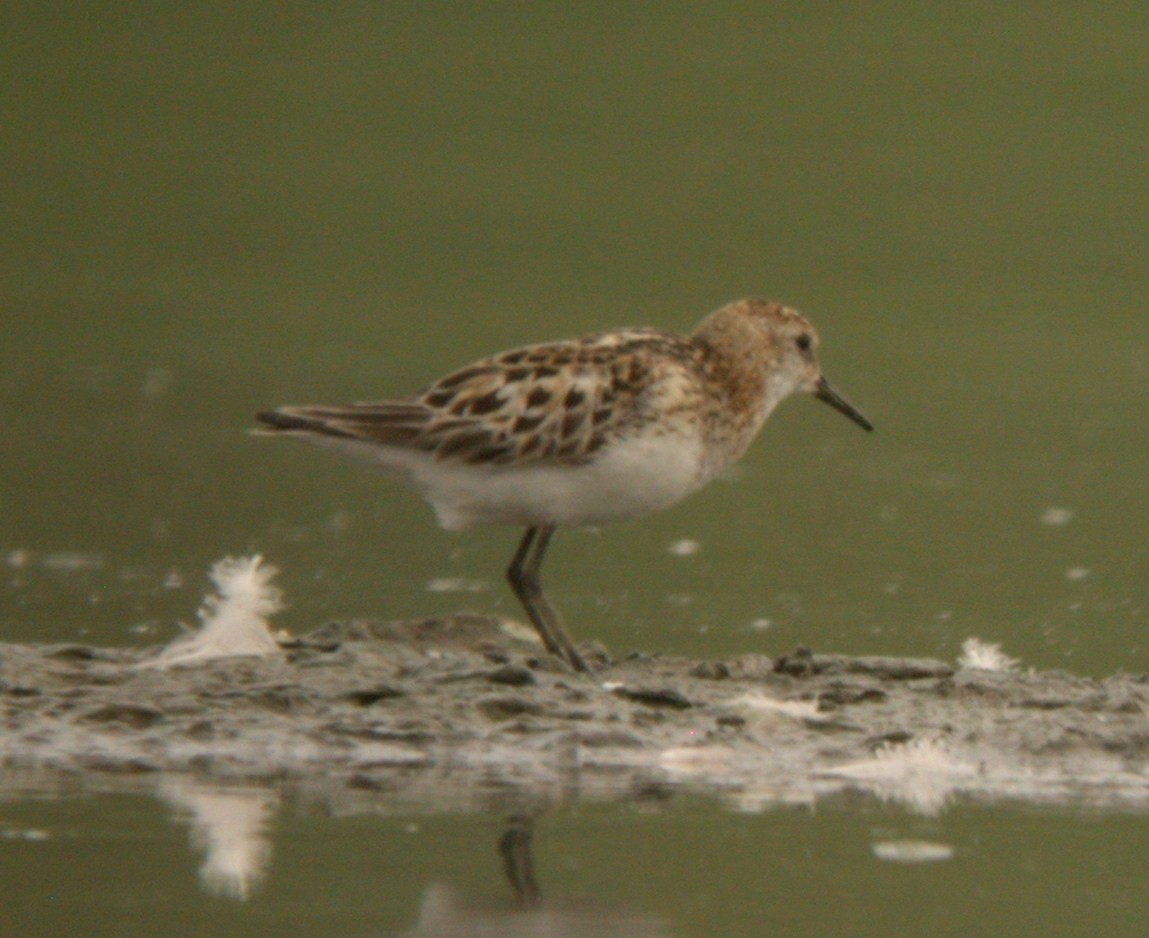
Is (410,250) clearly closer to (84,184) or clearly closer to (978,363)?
(84,184)

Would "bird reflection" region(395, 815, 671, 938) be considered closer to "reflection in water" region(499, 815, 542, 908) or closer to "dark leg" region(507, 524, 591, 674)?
"reflection in water" region(499, 815, 542, 908)

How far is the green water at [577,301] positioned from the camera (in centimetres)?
1018

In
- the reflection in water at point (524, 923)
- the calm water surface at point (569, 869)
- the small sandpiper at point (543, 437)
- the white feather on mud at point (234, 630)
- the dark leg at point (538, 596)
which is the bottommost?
the reflection in water at point (524, 923)

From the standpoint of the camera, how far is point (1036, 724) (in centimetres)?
723

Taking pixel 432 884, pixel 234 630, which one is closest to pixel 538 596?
pixel 234 630

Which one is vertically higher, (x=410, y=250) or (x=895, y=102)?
(x=895, y=102)

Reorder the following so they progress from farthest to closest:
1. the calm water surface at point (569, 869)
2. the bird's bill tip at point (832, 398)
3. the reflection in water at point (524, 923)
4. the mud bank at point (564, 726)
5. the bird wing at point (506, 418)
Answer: the bird's bill tip at point (832, 398), the bird wing at point (506, 418), the mud bank at point (564, 726), the calm water surface at point (569, 869), the reflection in water at point (524, 923)

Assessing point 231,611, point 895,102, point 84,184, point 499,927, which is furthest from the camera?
point 895,102

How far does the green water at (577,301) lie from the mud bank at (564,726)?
1.98 ft

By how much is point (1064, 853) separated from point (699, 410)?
9.23 ft

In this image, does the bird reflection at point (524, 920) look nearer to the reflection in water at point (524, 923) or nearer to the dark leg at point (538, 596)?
the reflection in water at point (524, 923)

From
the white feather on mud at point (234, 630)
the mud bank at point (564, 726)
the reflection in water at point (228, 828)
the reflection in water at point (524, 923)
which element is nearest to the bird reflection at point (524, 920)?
the reflection in water at point (524, 923)

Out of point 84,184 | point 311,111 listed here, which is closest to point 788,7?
point 311,111

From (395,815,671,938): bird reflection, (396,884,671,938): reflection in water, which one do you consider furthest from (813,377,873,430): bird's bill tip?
(396,884,671,938): reflection in water
